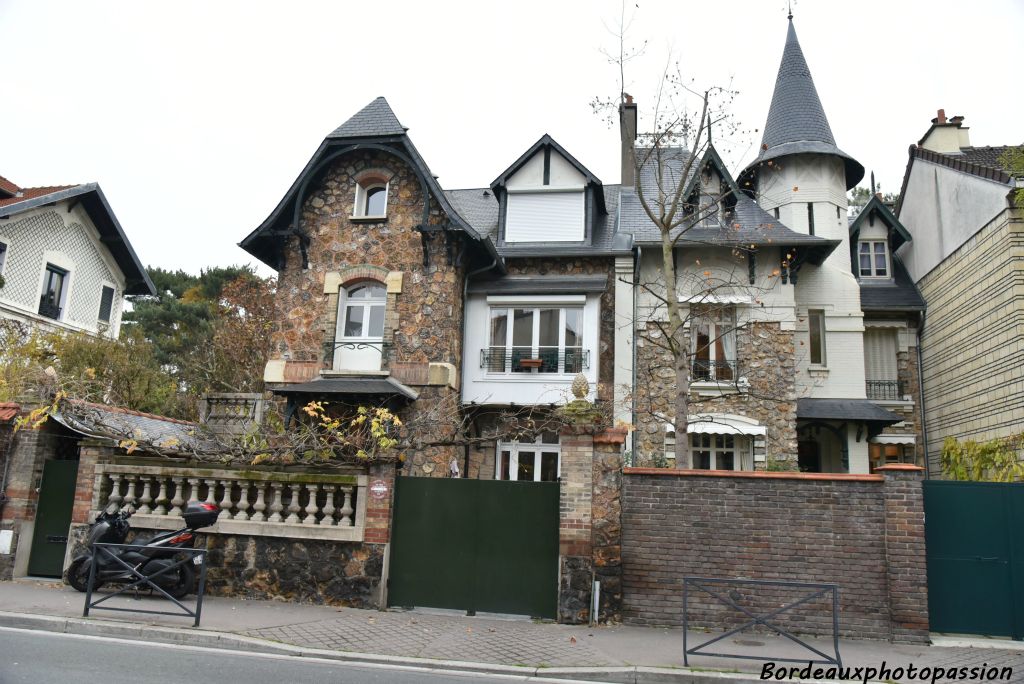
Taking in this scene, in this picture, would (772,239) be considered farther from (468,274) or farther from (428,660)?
(428,660)

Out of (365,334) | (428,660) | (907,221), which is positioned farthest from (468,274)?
(907,221)

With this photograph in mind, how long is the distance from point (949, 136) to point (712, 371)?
11.2 meters

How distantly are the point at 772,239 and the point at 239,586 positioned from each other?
13066 millimetres

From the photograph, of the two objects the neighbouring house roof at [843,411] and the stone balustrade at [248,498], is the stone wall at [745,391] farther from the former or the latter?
the stone balustrade at [248,498]

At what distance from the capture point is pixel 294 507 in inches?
384

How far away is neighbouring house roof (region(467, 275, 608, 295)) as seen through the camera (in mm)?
16406

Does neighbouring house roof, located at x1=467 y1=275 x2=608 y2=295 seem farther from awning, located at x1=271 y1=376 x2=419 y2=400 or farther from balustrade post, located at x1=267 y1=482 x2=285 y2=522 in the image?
balustrade post, located at x1=267 y1=482 x2=285 y2=522

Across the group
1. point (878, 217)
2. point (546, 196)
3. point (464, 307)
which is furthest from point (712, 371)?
point (878, 217)

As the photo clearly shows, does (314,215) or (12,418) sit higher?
(314,215)

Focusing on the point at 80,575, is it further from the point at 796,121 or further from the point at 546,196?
the point at 796,121

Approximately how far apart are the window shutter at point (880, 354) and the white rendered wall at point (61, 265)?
22.7 metres

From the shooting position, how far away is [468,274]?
17094 millimetres

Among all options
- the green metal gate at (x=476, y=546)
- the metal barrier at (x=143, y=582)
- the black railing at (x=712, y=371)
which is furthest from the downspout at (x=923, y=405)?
the metal barrier at (x=143, y=582)

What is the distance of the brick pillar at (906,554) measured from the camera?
8.46m
